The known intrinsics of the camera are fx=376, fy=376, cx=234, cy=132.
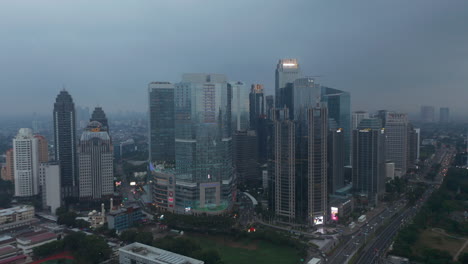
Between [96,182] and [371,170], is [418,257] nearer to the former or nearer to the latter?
[371,170]

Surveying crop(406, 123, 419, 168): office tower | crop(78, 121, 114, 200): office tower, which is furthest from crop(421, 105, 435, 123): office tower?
crop(78, 121, 114, 200): office tower

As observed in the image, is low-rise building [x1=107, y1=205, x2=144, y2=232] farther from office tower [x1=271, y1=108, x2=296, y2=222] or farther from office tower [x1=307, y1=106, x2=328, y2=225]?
office tower [x1=307, y1=106, x2=328, y2=225]

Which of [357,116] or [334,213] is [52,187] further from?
[357,116]

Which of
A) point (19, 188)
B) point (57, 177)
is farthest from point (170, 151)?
point (19, 188)

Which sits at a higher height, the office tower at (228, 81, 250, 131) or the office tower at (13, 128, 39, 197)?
the office tower at (228, 81, 250, 131)

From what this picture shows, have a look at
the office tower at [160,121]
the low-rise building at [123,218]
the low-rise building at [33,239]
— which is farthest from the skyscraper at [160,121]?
the low-rise building at [33,239]

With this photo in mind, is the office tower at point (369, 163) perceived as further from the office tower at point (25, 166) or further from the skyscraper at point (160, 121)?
the office tower at point (25, 166)

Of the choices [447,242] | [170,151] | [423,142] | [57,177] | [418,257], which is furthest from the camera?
[423,142]

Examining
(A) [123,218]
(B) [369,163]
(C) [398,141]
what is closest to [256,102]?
(C) [398,141]
